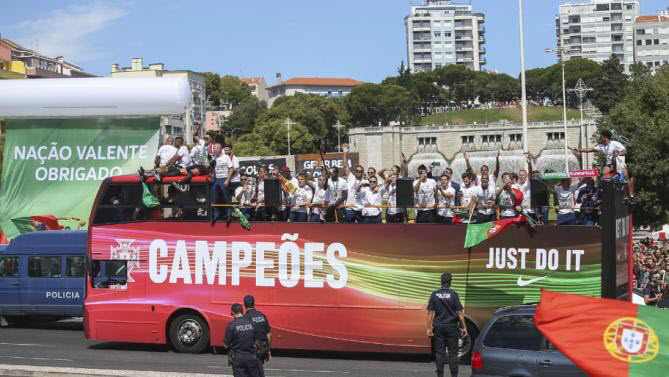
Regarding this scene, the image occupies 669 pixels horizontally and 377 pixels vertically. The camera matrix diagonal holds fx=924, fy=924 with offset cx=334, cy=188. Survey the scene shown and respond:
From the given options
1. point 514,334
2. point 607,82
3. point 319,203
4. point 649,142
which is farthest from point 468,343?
point 607,82

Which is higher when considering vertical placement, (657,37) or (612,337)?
(657,37)

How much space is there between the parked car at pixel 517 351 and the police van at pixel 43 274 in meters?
13.6

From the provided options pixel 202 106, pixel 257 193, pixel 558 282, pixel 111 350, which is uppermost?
pixel 202 106

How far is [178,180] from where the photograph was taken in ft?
59.8

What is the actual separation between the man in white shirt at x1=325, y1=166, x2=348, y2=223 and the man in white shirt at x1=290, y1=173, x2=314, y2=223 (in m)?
0.42

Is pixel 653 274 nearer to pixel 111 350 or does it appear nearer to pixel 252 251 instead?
pixel 252 251

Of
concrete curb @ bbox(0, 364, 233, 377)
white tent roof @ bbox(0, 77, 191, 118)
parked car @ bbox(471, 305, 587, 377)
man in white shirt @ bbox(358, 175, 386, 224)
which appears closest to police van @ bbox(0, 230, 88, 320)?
white tent roof @ bbox(0, 77, 191, 118)

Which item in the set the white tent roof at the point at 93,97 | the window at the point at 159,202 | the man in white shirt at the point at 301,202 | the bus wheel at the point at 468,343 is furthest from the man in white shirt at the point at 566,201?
the white tent roof at the point at 93,97

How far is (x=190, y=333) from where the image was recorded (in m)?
18.5

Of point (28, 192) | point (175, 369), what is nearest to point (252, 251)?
point (175, 369)

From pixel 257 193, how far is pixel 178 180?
5.16ft

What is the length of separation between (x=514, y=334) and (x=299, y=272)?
650cm

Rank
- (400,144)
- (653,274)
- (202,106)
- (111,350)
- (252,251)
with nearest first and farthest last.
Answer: (252,251)
(111,350)
(653,274)
(400,144)
(202,106)

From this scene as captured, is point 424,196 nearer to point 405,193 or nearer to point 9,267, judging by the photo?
point 405,193
